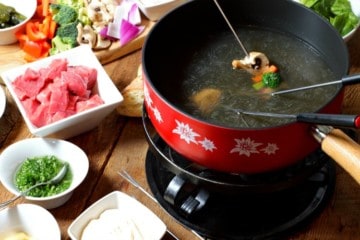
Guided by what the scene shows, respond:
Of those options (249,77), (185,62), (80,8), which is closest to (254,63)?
(249,77)

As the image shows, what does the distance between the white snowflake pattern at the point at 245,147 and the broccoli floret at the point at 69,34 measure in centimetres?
81

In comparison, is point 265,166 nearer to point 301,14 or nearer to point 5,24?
point 301,14

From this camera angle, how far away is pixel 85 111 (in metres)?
1.33

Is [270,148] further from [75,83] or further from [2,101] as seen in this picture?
[2,101]

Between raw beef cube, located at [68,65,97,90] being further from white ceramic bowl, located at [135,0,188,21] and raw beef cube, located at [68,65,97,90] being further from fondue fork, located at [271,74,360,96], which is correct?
fondue fork, located at [271,74,360,96]

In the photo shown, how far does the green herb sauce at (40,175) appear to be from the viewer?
4.07 ft

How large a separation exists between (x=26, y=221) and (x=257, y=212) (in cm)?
51

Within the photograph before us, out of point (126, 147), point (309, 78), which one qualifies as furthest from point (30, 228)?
point (309, 78)

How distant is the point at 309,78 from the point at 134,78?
563mm

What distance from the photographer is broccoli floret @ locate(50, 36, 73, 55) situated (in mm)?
1624

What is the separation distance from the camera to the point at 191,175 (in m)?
1.09

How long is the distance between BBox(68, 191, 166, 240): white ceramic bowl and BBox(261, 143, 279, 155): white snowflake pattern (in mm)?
297

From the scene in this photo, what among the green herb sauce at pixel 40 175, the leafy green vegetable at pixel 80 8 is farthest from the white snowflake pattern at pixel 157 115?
the leafy green vegetable at pixel 80 8

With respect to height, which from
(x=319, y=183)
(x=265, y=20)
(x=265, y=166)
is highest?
(x=265, y=20)
